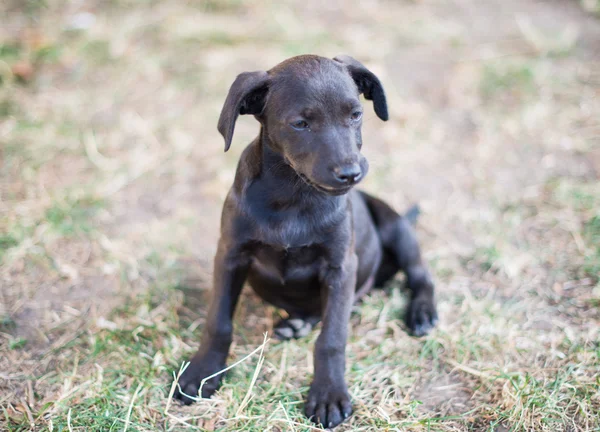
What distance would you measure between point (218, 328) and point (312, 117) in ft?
4.87

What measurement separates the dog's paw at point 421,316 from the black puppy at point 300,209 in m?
0.73

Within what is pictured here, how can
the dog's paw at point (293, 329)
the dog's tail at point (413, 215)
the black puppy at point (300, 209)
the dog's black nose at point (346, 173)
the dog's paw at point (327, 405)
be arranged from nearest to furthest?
1. the dog's black nose at point (346, 173)
2. the black puppy at point (300, 209)
3. the dog's paw at point (327, 405)
4. the dog's paw at point (293, 329)
5. the dog's tail at point (413, 215)

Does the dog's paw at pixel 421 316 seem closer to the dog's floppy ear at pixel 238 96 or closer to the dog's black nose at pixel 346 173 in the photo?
the dog's black nose at pixel 346 173

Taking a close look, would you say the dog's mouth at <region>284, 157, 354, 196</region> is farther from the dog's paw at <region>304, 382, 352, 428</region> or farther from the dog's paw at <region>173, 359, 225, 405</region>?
the dog's paw at <region>173, 359, 225, 405</region>

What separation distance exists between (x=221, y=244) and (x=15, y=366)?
164 centimetres

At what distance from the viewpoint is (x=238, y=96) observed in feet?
11.5

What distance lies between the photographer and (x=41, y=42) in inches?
329

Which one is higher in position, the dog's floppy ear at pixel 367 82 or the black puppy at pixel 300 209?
the dog's floppy ear at pixel 367 82

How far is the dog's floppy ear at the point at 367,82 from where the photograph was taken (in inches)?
150

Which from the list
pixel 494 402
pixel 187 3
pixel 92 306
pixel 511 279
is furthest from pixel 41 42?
pixel 494 402

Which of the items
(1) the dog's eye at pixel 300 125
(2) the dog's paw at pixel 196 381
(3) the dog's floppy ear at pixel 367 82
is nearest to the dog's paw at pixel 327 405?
(2) the dog's paw at pixel 196 381

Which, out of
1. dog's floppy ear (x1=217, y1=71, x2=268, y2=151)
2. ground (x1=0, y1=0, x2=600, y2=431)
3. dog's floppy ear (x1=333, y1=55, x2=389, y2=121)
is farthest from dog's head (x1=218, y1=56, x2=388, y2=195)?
ground (x1=0, y1=0, x2=600, y2=431)

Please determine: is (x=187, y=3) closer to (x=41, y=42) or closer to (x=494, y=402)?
(x=41, y=42)

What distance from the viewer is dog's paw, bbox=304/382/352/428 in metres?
3.71
